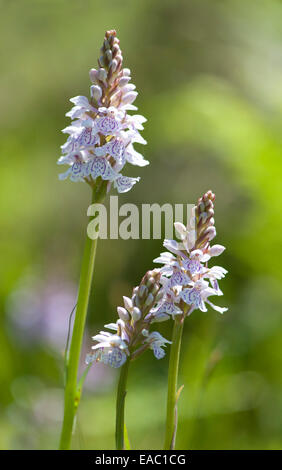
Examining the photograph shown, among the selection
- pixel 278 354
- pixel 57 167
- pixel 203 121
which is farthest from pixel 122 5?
pixel 278 354

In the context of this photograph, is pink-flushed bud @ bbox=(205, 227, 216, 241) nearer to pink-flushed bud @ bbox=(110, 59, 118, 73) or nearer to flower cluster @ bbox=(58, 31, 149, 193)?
flower cluster @ bbox=(58, 31, 149, 193)

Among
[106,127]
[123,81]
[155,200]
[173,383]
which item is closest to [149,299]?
[173,383]

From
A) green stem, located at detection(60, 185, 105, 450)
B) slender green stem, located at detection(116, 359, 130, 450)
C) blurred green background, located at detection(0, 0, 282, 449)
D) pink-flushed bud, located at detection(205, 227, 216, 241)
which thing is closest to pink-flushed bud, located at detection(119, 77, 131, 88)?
green stem, located at detection(60, 185, 105, 450)

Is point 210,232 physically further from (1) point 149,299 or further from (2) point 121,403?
(2) point 121,403

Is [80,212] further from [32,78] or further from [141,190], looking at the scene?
[32,78]

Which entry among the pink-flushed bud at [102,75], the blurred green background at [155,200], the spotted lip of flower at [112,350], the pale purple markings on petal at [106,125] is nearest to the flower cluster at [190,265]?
the spotted lip of flower at [112,350]

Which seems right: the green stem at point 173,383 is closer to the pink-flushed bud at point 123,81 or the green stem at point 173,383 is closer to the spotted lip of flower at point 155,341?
the spotted lip of flower at point 155,341
